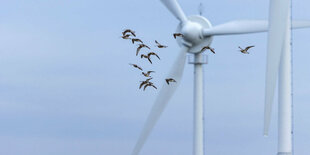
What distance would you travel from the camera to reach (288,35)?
7525cm

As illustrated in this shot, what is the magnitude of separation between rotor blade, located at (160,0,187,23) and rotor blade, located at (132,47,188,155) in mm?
4593

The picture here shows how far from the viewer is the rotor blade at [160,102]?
82188 millimetres

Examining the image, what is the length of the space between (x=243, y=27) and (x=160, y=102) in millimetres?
10459

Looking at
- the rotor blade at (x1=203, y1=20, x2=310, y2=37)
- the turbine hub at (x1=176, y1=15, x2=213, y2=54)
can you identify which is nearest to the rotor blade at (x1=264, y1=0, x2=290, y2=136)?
the rotor blade at (x1=203, y1=20, x2=310, y2=37)

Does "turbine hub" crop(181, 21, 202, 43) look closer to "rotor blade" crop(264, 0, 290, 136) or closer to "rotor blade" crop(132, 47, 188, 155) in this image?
"rotor blade" crop(132, 47, 188, 155)

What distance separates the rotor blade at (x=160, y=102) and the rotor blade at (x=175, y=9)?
4.59 metres

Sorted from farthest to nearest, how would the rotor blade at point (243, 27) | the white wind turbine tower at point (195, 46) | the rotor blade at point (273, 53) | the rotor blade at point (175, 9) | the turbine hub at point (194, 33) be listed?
1. the turbine hub at point (194, 33)
2. the rotor blade at point (175, 9)
3. the white wind turbine tower at point (195, 46)
4. the rotor blade at point (243, 27)
5. the rotor blade at point (273, 53)

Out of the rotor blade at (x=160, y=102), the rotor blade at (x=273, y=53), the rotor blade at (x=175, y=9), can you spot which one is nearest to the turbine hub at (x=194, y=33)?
the rotor blade at (x=175, y=9)

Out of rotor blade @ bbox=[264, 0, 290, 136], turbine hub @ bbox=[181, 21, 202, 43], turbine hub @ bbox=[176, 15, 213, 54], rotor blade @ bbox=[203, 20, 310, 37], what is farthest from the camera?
turbine hub @ bbox=[176, 15, 213, 54]

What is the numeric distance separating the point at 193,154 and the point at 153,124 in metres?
6.21

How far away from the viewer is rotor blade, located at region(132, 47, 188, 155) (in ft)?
270

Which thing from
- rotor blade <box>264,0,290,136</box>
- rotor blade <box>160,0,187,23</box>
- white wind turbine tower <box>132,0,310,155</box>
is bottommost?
rotor blade <box>264,0,290,136</box>

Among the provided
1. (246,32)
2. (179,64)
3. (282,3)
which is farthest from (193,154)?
(282,3)

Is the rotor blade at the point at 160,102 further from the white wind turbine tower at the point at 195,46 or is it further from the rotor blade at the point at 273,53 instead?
the rotor blade at the point at 273,53
